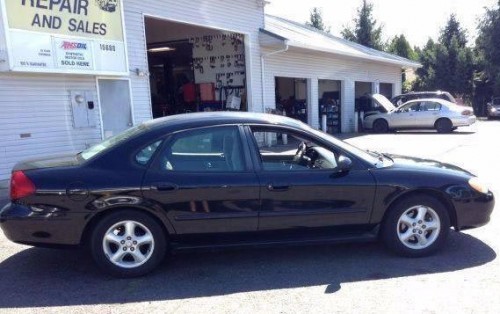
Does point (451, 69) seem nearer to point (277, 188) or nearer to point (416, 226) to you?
point (416, 226)

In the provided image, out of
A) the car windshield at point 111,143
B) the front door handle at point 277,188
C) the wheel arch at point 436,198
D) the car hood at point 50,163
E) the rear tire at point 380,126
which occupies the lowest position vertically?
the rear tire at point 380,126

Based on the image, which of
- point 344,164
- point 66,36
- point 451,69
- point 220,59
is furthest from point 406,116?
point 451,69

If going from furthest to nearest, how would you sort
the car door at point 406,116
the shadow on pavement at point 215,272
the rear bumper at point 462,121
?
the car door at point 406,116 → the rear bumper at point 462,121 → the shadow on pavement at point 215,272

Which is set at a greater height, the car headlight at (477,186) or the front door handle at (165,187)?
the front door handle at (165,187)

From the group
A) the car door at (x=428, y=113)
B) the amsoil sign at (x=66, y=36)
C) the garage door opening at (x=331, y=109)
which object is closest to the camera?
the amsoil sign at (x=66, y=36)

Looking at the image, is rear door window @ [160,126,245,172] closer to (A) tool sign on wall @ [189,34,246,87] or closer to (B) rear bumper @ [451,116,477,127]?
(A) tool sign on wall @ [189,34,246,87]

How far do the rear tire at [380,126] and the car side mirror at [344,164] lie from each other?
55.5ft

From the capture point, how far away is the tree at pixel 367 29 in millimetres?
43281

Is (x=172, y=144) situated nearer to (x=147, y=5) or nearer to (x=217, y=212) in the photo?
(x=217, y=212)

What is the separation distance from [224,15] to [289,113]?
22.6ft

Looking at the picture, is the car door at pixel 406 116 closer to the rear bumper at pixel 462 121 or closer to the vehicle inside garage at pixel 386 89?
the rear bumper at pixel 462 121

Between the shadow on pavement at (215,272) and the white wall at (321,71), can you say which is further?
the white wall at (321,71)

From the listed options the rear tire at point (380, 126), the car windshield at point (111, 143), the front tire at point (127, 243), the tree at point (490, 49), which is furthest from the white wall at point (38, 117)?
the tree at point (490, 49)

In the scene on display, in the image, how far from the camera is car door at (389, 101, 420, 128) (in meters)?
19.8
